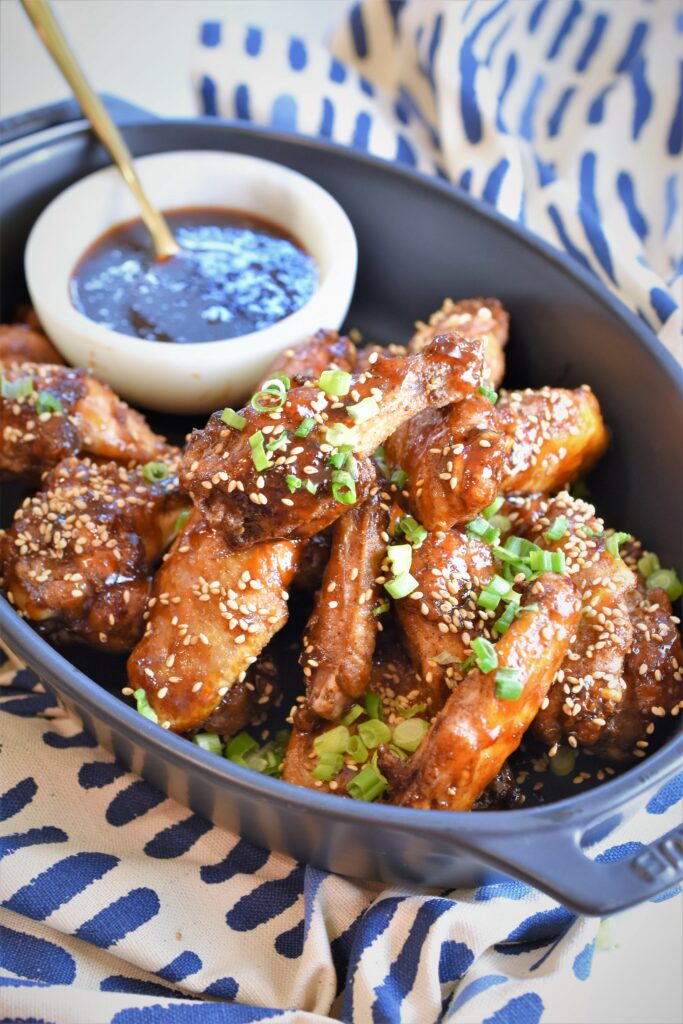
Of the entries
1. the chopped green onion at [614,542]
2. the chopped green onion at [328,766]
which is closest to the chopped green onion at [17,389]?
the chopped green onion at [328,766]

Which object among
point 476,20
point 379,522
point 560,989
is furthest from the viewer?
point 476,20

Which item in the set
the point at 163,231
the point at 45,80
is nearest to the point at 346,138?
the point at 163,231

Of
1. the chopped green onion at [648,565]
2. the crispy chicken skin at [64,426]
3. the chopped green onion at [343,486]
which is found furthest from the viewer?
the crispy chicken skin at [64,426]

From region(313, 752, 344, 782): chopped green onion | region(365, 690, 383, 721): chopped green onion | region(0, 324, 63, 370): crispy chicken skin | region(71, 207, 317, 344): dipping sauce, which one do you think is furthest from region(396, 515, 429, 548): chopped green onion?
region(0, 324, 63, 370): crispy chicken skin

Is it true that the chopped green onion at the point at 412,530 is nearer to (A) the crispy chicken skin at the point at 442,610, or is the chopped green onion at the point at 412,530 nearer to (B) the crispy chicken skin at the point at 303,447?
(A) the crispy chicken skin at the point at 442,610

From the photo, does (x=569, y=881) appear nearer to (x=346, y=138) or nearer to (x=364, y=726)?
(x=364, y=726)

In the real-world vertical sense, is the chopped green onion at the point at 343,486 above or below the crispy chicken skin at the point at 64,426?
above
